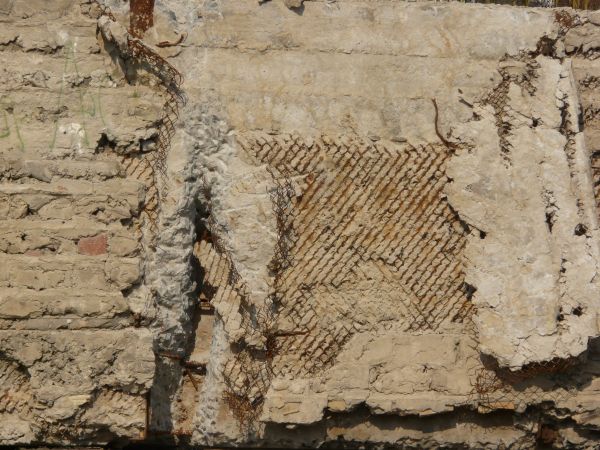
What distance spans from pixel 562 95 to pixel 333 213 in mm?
1355

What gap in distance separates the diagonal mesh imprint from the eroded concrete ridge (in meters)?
0.01

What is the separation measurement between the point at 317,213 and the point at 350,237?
0.20 meters

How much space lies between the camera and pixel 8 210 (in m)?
4.62

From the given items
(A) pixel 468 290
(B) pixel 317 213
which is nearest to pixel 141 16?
(B) pixel 317 213

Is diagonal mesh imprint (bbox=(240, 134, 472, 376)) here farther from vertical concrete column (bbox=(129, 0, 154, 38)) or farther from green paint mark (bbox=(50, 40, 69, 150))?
green paint mark (bbox=(50, 40, 69, 150))

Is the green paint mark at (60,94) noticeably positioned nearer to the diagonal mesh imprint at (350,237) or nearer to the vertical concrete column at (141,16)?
the vertical concrete column at (141,16)

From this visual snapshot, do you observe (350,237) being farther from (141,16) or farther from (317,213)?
(141,16)

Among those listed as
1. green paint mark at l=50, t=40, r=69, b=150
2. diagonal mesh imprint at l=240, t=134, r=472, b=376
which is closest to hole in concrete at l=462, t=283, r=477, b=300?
diagonal mesh imprint at l=240, t=134, r=472, b=376

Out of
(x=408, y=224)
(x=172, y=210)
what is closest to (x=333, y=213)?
(x=408, y=224)

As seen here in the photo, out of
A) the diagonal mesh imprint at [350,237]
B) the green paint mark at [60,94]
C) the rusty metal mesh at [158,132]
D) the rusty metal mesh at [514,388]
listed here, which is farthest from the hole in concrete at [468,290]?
the green paint mark at [60,94]

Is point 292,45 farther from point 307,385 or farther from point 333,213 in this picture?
point 307,385

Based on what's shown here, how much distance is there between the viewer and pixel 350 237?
16.3ft

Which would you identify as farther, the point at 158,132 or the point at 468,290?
the point at 468,290

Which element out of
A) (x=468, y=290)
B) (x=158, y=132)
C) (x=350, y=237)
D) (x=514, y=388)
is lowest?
(x=514, y=388)
